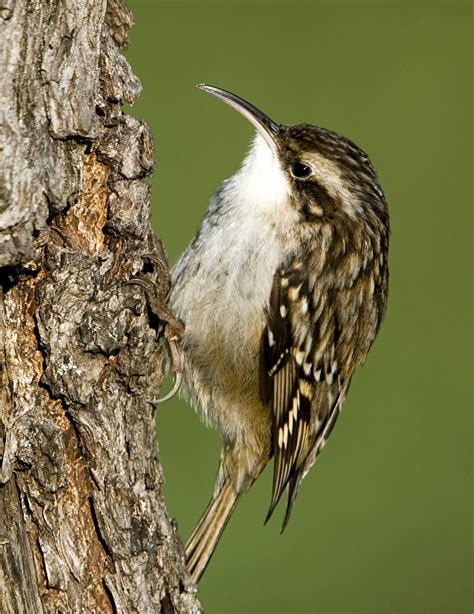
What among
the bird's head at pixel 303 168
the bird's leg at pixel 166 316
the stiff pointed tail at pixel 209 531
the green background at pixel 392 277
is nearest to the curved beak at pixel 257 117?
the bird's head at pixel 303 168

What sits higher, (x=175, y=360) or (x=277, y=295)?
(x=277, y=295)

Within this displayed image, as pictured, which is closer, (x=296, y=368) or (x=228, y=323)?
(x=228, y=323)

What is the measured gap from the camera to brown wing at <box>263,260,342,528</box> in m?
3.00

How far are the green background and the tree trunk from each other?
1.52m

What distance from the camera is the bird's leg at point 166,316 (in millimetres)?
2605

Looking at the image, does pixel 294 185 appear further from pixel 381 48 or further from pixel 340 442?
pixel 381 48

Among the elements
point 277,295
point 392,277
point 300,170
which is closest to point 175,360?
point 277,295

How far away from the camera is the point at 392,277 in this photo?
5.39 m

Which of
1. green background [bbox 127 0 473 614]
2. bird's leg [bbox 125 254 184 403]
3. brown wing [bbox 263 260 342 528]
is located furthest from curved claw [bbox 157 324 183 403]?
green background [bbox 127 0 473 614]

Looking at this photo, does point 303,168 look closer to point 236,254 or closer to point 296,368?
point 236,254

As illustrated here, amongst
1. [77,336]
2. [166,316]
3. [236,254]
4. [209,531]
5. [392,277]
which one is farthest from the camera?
[392,277]

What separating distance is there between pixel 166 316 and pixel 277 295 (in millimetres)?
354

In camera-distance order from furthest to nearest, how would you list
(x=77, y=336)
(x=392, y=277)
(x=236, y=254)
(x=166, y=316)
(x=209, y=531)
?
(x=392, y=277), (x=209, y=531), (x=236, y=254), (x=166, y=316), (x=77, y=336)

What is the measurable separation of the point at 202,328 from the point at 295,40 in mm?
3868
